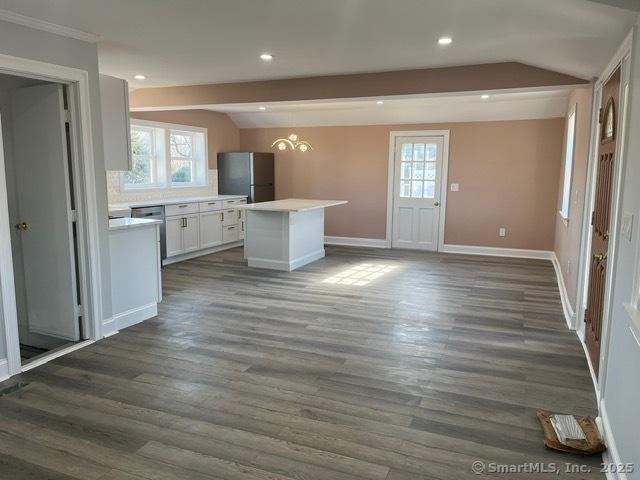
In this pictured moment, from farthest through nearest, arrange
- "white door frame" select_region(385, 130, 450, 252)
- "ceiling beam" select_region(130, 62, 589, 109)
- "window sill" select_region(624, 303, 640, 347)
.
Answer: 1. "white door frame" select_region(385, 130, 450, 252)
2. "ceiling beam" select_region(130, 62, 589, 109)
3. "window sill" select_region(624, 303, 640, 347)

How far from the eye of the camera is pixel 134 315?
13.5 ft

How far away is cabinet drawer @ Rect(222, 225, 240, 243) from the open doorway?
13.2 feet

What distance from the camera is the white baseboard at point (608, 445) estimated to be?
203 centimetres

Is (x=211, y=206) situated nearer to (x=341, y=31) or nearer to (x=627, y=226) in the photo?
(x=341, y=31)

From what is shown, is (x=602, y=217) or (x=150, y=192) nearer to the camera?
(x=602, y=217)

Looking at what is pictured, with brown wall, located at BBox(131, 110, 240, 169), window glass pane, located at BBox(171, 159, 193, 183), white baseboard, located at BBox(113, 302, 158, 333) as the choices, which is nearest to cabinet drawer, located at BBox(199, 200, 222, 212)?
window glass pane, located at BBox(171, 159, 193, 183)

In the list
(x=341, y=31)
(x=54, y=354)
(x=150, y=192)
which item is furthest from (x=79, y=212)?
(x=150, y=192)

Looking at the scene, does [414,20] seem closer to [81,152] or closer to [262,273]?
[81,152]

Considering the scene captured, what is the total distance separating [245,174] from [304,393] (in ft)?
19.4

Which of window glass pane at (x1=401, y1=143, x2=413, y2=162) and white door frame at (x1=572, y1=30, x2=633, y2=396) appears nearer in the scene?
white door frame at (x1=572, y1=30, x2=633, y2=396)

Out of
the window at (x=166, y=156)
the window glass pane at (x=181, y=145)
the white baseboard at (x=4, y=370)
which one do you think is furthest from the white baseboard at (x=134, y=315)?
the window glass pane at (x=181, y=145)

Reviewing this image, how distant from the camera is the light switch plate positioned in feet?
7.16

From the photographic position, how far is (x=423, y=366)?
3299 millimetres

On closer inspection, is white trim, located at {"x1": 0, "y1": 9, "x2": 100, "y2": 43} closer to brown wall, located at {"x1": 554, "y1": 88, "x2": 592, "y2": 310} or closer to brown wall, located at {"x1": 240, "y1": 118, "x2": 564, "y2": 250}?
brown wall, located at {"x1": 554, "y1": 88, "x2": 592, "y2": 310}
